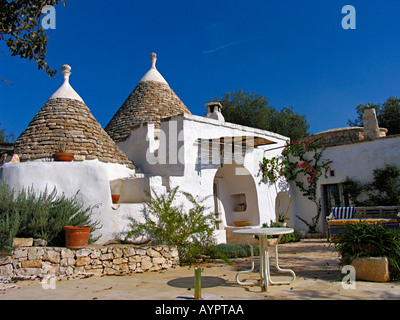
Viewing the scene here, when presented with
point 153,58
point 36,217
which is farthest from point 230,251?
point 153,58

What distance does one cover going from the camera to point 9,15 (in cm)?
671

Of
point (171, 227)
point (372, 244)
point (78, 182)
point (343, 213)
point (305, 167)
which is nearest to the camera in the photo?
point (372, 244)

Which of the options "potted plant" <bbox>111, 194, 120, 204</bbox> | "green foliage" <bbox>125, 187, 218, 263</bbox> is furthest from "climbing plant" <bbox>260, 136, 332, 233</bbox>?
"potted plant" <bbox>111, 194, 120, 204</bbox>

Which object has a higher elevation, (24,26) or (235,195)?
(24,26)

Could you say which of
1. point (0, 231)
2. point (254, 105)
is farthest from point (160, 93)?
point (254, 105)

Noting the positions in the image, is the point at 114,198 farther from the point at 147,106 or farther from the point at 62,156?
the point at 147,106

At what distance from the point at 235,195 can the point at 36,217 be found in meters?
7.53

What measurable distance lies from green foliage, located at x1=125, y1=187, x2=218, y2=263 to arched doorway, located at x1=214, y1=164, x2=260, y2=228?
347 centimetres

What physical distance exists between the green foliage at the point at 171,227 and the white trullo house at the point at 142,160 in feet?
1.07

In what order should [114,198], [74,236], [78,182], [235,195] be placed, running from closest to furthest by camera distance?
[74,236] < [78,182] < [114,198] < [235,195]

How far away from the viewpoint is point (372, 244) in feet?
18.9
